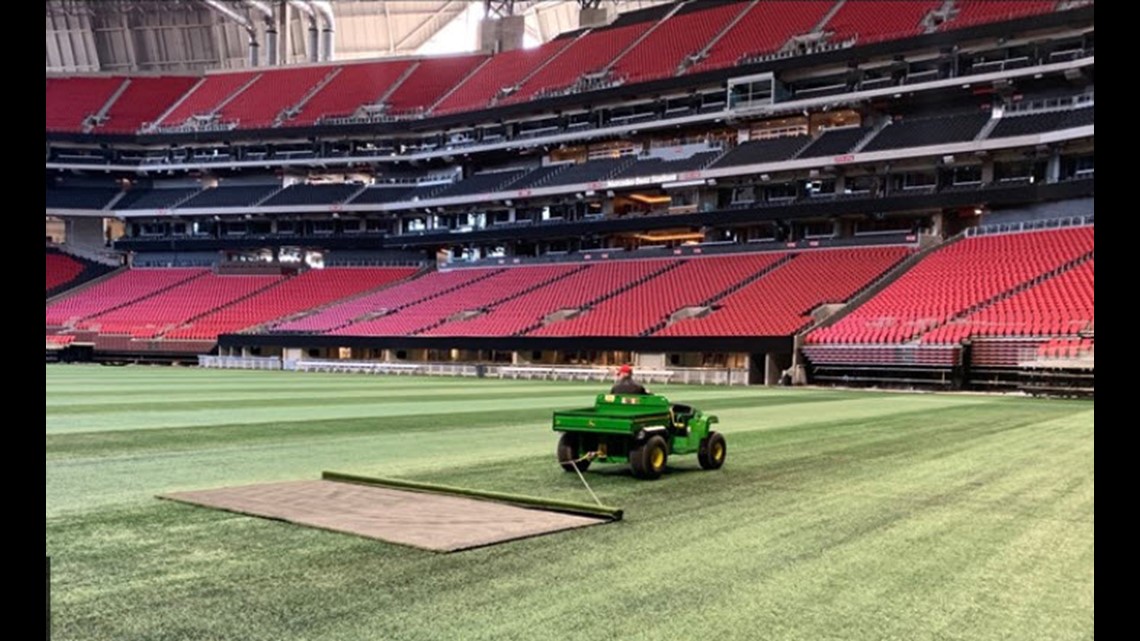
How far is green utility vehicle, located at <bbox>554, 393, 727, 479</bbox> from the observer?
29.6 feet

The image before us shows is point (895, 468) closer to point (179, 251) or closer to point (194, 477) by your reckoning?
point (194, 477)

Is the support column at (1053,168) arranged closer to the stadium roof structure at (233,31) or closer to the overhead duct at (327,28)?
the stadium roof structure at (233,31)

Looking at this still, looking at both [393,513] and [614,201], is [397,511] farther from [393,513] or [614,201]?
[614,201]

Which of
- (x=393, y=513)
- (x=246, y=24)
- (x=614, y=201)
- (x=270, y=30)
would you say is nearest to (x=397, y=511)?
(x=393, y=513)

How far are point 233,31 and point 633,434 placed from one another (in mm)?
78433

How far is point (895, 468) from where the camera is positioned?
10062mm

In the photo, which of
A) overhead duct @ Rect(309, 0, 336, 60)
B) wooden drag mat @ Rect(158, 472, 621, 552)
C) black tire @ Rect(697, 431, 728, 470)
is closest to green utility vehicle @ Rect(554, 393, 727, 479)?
black tire @ Rect(697, 431, 728, 470)

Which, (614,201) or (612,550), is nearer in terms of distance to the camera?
(612,550)

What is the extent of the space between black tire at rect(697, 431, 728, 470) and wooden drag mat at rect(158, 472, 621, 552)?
2.92 meters

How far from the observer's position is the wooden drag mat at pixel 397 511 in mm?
6238

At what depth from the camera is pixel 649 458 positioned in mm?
9070

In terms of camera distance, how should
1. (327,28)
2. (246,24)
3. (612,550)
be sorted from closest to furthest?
(612,550), (246,24), (327,28)

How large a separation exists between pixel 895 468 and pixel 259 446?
312 inches

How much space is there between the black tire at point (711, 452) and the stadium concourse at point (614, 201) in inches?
686
